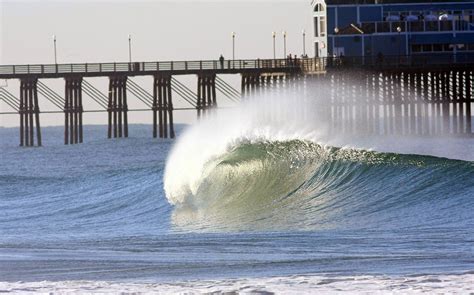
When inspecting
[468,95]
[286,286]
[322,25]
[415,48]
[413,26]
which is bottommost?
[286,286]

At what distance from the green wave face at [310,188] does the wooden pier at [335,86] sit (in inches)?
1155

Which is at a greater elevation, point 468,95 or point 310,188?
point 468,95

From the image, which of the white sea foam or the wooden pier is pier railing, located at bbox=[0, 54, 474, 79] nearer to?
the wooden pier

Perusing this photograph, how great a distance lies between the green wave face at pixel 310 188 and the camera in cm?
3077

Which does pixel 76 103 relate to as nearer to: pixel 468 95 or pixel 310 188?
pixel 468 95

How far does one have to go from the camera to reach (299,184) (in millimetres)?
37125

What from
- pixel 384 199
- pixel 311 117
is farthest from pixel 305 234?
pixel 311 117

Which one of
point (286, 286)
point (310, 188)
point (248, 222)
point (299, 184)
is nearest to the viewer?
point (286, 286)

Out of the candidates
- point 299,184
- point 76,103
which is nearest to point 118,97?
point 76,103

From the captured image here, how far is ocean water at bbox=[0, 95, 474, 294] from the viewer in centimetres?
2061

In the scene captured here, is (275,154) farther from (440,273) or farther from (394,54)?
(394,54)

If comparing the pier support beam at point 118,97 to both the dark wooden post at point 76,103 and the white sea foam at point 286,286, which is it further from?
the white sea foam at point 286,286

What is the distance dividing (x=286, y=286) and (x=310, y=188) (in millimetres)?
17146

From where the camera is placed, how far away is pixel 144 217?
114 ft
